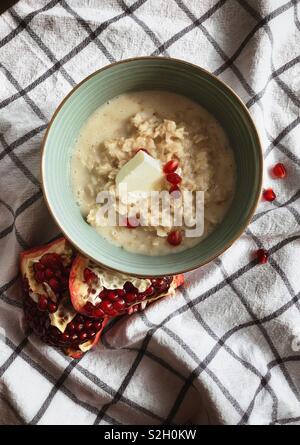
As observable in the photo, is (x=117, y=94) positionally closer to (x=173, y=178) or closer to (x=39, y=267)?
(x=173, y=178)

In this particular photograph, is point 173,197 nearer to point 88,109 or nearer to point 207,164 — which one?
point 207,164

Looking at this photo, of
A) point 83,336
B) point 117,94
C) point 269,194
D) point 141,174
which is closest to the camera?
point 141,174

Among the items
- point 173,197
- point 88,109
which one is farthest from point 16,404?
point 88,109

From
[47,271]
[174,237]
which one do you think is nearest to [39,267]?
[47,271]

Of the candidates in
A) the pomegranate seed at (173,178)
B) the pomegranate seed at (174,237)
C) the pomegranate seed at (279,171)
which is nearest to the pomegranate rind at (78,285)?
the pomegranate seed at (174,237)

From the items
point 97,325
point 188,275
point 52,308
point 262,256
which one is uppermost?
point 52,308

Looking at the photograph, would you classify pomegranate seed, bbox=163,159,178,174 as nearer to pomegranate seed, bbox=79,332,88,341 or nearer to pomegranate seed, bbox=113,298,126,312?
pomegranate seed, bbox=113,298,126,312

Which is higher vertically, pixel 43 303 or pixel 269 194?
pixel 43 303
